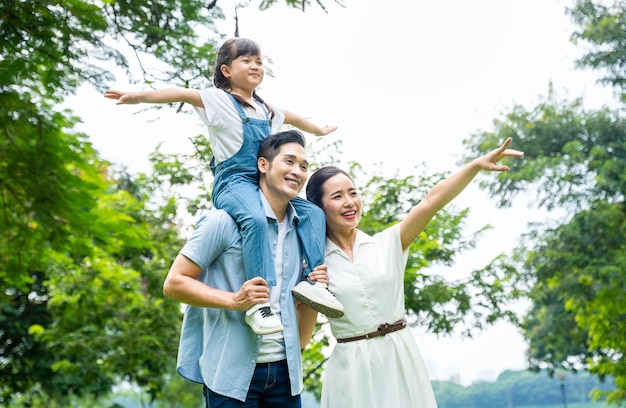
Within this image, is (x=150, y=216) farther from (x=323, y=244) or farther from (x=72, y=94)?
(x=323, y=244)

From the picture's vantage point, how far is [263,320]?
7.77ft

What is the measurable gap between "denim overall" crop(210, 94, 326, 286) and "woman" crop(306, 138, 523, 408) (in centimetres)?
14

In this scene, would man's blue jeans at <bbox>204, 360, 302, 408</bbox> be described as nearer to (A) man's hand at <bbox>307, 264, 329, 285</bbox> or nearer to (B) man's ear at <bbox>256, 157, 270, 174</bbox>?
(A) man's hand at <bbox>307, 264, 329, 285</bbox>

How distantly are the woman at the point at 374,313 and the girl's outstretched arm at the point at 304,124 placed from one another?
0.43 m

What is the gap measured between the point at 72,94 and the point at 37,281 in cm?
963

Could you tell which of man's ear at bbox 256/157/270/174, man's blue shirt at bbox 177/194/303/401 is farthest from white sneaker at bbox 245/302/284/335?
man's ear at bbox 256/157/270/174

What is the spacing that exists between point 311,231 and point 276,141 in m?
0.34

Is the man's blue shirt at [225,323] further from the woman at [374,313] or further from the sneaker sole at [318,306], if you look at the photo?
the woman at [374,313]

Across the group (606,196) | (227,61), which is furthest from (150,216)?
(606,196)

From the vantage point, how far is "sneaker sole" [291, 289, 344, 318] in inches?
96.8

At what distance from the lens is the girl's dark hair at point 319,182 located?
2.89 m

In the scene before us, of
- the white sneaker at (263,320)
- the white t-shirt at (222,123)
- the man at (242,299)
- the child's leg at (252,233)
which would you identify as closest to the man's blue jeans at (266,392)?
the man at (242,299)

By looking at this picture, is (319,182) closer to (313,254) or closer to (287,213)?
(287,213)

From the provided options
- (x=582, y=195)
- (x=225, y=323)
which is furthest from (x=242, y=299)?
(x=582, y=195)
